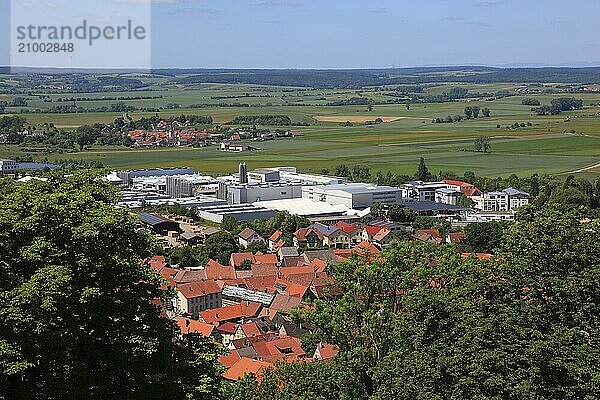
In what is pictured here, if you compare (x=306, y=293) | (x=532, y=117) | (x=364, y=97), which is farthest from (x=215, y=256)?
(x=364, y=97)

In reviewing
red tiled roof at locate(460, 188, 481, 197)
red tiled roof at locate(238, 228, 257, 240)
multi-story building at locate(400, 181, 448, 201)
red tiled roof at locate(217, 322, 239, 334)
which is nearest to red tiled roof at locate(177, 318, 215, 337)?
red tiled roof at locate(217, 322, 239, 334)

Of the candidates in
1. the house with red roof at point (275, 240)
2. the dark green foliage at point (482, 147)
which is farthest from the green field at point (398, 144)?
the house with red roof at point (275, 240)

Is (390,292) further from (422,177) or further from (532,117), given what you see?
(532,117)

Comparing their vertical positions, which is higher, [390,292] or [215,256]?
[390,292]

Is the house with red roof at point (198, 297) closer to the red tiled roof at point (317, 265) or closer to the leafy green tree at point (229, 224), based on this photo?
the red tiled roof at point (317, 265)

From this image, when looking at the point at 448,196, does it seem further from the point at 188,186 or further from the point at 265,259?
the point at 265,259

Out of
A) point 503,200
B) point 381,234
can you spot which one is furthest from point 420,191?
point 381,234
